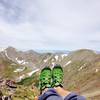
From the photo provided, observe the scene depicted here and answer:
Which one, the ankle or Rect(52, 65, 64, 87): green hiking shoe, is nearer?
the ankle

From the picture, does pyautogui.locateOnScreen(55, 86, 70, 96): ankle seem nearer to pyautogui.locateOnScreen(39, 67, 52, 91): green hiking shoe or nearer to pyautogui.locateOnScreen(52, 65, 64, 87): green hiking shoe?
pyautogui.locateOnScreen(52, 65, 64, 87): green hiking shoe

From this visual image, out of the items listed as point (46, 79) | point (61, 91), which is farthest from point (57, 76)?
point (61, 91)

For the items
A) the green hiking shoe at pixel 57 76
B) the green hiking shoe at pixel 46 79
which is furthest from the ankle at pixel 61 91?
the green hiking shoe at pixel 46 79

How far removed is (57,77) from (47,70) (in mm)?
439

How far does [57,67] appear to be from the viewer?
27.4 ft

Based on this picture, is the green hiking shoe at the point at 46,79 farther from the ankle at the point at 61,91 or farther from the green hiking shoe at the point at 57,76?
the ankle at the point at 61,91

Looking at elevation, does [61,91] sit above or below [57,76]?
below

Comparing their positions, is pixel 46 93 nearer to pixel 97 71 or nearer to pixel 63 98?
pixel 63 98

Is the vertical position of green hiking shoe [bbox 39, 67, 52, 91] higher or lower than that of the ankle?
higher

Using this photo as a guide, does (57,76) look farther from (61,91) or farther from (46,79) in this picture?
(61,91)

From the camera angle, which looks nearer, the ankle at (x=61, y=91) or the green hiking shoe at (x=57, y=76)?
the ankle at (x=61, y=91)

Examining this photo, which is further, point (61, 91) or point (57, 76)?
point (57, 76)

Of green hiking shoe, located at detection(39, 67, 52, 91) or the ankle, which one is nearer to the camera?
the ankle

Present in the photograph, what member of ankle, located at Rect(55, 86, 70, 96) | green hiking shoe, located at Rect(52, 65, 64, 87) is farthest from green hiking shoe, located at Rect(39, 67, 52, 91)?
ankle, located at Rect(55, 86, 70, 96)
